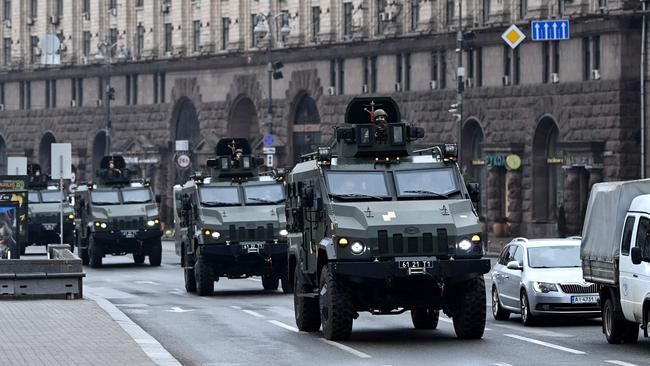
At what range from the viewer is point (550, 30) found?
182ft

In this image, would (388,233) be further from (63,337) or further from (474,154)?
(474,154)

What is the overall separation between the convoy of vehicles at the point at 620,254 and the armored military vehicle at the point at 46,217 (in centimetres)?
3686

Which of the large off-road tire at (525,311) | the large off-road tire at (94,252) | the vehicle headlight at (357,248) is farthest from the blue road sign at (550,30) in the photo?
the vehicle headlight at (357,248)

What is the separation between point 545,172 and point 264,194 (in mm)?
30193

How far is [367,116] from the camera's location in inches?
1031

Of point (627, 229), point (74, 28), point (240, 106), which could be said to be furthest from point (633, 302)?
point (74, 28)

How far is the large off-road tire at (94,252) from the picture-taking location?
51.2 meters

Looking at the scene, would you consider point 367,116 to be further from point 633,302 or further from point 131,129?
point 131,129

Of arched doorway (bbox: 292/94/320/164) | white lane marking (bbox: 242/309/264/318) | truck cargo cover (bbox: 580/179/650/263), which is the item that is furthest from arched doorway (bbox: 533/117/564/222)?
truck cargo cover (bbox: 580/179/650/263)

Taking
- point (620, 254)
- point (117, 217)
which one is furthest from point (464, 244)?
point (117, 217)

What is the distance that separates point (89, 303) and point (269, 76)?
160ft

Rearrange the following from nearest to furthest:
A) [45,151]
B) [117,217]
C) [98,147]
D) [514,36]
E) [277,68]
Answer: [117,217] → [514,36] → [277,68] → [98,147] → [45,151]

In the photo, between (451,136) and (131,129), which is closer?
(451,136)

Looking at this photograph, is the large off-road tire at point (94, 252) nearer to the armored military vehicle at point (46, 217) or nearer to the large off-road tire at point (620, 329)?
the armored military vehicle at point (46, 217)
